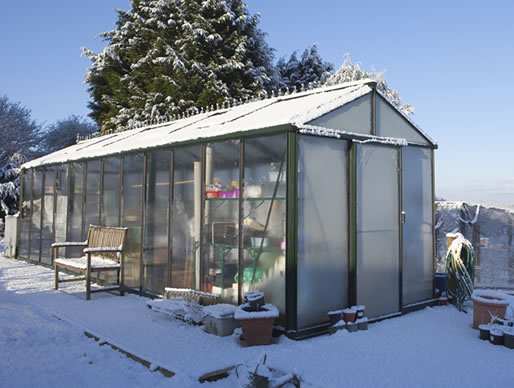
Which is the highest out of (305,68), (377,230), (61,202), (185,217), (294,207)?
(305,68)

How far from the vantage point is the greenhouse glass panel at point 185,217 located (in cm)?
588

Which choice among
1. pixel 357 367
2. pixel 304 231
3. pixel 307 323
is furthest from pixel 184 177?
pixel 357 367

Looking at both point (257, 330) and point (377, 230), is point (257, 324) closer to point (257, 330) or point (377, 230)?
point (257, 330)

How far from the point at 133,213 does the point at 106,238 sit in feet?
2.03

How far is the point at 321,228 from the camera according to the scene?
197 inches

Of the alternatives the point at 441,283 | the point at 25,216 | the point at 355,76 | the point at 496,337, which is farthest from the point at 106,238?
the point at 355,76

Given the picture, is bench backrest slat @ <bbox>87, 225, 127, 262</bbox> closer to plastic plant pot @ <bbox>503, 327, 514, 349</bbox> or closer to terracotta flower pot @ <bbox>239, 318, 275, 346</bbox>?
terracotta flower pot @ <bbox>239, 318, 275, 346</bbox>

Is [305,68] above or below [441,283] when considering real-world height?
above

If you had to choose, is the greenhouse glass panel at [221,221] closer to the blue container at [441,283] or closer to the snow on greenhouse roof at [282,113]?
the snow on greenhouse roof at [282,113]

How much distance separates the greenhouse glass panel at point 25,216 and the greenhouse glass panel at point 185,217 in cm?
565

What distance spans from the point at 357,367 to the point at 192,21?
1756 cm

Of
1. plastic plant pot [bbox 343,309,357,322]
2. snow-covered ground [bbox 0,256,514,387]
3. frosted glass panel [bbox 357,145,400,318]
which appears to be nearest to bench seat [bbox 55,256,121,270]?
snow-covered ground [bbox 0,256,514,387]

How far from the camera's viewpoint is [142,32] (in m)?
20.0

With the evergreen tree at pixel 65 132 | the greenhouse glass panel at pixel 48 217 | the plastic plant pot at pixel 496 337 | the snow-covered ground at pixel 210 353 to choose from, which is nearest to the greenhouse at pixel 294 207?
the snow-covered ground at pixel 210 353
